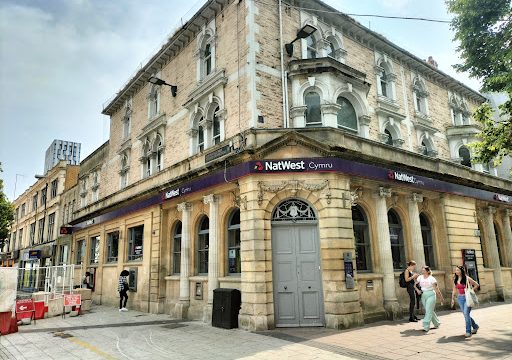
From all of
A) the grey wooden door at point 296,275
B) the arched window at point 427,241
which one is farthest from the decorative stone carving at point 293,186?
the arched window at point 427,241

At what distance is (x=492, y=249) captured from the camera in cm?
1766

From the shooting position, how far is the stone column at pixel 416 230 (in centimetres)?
1379

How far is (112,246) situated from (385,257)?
51.3ft

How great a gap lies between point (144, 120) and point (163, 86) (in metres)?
2.62

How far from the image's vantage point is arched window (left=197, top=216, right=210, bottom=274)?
46.7ft

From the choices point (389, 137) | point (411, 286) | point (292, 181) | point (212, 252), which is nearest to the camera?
point (292, 181)

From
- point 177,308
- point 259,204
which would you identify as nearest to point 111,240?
point 177,308

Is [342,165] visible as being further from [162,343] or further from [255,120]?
[162,343]

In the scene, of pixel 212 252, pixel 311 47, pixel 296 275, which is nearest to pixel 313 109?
pixel 311 47

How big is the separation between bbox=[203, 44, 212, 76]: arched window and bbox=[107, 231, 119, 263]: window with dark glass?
10.7 meters

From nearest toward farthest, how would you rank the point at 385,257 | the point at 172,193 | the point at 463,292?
the point at 463,292, the point at 385,257, the point at 172,193

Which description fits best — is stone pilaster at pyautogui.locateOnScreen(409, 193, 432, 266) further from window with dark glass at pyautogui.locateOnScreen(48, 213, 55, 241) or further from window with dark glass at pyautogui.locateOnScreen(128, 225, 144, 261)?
window with dark glass at pyautogui.locateOnScreen(48, 213, 55, 241)

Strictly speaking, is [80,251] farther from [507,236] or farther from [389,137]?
[507,236]

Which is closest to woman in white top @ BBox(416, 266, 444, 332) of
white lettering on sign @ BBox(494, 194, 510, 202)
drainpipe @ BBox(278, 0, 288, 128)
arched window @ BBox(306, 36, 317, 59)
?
drainpipe @ BBox(278, 0, 288, 128)
